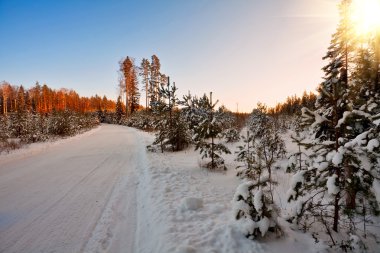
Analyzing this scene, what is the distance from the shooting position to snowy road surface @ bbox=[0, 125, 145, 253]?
412 centimetres

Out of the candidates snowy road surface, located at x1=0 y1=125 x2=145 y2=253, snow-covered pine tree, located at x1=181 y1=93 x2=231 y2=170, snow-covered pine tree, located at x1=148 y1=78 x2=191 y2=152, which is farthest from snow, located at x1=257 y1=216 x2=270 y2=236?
snow-covered pine tree, located at x1=148 y1=78 x2=191 y2=152

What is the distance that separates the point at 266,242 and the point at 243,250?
0.52 metres

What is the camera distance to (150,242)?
4.12m

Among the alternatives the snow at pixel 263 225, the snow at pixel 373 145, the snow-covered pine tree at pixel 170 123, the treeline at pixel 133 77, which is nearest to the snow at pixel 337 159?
the snow at pixel 373 145

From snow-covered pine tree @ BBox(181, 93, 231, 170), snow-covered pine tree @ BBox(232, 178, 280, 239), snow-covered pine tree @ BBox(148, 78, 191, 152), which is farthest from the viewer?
snow-covered pine tree @ BBox(148, 78, 191, 152)

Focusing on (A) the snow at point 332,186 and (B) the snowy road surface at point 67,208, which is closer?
(A) the snow at point 332,186

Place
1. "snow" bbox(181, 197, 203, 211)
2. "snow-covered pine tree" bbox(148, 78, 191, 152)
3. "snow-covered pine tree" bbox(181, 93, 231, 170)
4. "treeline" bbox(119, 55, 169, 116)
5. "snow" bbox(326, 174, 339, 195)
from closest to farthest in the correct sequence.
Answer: "snow" bbox(326, 174, 339, 195), "snow" bbox(181, 197, 203, 211), "snow-covered pine tree" bbox(181, 93, 231, 170), "snow-covered pine tree" bbox(148, 78, 191, 152), "treeline" bbox(119, 55, 169, 116)

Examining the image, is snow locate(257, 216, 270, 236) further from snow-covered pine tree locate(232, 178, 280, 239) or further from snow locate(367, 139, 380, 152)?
snow locate(367, 139, 380, 152)

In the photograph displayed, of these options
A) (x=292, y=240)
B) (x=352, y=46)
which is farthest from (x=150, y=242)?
(x=352, y=46)

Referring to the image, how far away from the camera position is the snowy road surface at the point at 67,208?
4121 mm

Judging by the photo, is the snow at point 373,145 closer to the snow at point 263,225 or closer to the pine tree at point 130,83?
the snow at point 263,225

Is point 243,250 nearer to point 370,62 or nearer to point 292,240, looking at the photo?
point 292,240

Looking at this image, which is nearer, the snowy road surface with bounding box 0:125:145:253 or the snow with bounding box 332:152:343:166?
the snow with bounding box 332:152:343:166

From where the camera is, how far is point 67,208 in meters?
5.55
